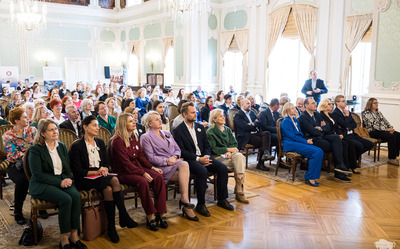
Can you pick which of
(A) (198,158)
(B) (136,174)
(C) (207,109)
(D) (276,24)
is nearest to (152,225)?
(B) (136,174)

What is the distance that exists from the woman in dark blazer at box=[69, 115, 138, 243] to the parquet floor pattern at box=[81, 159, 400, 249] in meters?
0.27

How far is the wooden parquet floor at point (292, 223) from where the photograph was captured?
319cm

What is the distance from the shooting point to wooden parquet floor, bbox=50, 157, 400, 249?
126 inches

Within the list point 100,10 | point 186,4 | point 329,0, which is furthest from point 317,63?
point 100,10

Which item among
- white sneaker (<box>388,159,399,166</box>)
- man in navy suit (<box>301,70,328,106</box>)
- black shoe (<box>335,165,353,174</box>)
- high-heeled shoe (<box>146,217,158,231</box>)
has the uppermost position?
man in navy suit (<box>301,70,328,106</box>)

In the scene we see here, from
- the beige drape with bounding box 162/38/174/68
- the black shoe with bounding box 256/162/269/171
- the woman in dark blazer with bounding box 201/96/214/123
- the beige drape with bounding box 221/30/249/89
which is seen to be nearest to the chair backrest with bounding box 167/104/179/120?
the woman in dark blazer with bounding box 201/96/214/123

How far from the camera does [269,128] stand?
5809 mm

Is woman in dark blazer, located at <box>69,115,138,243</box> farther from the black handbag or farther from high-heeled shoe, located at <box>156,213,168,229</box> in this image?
the black handbag

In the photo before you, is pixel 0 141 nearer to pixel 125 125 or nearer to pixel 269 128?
pixel 125 125

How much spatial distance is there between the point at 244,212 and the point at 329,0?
22.6 ft

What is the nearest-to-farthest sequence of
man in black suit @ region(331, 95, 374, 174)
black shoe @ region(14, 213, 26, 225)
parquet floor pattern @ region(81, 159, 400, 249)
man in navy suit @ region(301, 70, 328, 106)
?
parquet floor pattern @ region(81, 159, 400, 249) → black shoe @ region(14, 213, 26, 225) → man in black suit @ region(331, 95, 374, 174) → man in navy suit @ region(301, 70, 328, 106)

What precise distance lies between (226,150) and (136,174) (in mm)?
1299

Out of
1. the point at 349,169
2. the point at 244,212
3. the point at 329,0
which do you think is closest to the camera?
the point at 244,212

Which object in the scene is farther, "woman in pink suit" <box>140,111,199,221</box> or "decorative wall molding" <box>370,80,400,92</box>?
"decorative wall molding" <box>370,80,400,92</box>
